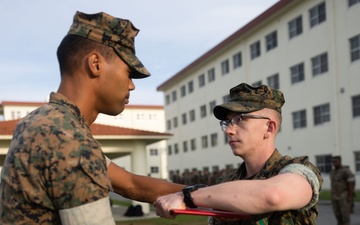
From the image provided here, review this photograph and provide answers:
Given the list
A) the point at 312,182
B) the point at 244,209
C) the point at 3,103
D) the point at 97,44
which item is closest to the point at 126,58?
the point at 97,44

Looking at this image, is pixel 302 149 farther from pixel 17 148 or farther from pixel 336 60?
pixel 17 148

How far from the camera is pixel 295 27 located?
30.5 m

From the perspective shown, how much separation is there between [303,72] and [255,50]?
659 cm

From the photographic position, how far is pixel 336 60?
86.3 feet

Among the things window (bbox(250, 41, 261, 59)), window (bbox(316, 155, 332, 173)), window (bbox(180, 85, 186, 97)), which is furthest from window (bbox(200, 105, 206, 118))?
window (bbox(316, 155, 332, 173))

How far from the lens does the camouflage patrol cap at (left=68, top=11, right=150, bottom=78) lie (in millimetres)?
1929

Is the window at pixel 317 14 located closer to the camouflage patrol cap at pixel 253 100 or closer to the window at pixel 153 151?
the camouflage patrol cap at pixel 253 100

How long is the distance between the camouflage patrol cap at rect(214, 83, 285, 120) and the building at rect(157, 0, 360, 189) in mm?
24080

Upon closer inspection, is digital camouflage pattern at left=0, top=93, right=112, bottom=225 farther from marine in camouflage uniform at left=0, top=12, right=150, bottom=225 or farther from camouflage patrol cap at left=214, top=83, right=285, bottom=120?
camouflage patrol cap at left=214, top=83, right=285, bottom=120

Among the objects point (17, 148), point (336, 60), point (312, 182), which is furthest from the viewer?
point (336, 60)

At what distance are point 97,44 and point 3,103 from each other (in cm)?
7079

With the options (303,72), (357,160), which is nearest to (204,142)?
(303,72)

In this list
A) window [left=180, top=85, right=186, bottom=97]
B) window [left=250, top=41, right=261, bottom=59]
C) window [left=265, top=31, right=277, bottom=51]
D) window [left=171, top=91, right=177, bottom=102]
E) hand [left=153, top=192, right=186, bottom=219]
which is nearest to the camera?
hand [left=153, top=192, right=186, bottom=219]

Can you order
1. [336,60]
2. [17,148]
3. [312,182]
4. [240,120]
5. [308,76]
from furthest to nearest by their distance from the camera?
[308,76], [336,60], [240,120], [312,182], [17,148]
